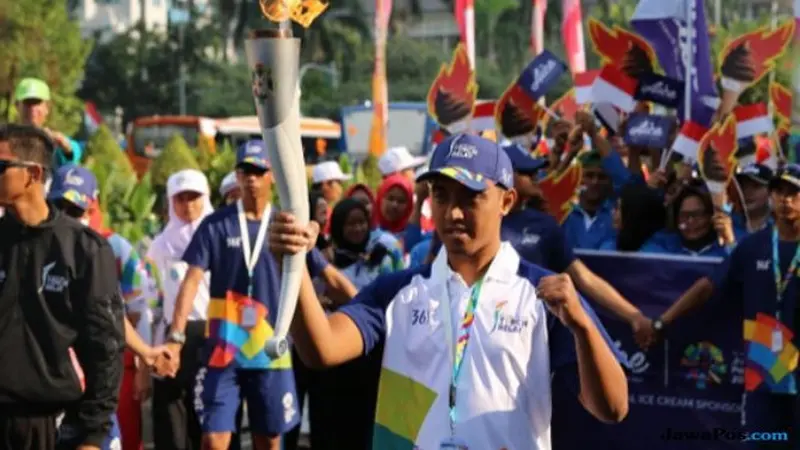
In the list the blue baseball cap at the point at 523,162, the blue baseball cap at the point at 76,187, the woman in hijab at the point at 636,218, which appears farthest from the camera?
the woman in hijab at the point at 636,218

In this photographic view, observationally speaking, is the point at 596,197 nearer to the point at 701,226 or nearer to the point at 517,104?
the point at 701,226

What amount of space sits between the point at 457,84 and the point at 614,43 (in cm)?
118

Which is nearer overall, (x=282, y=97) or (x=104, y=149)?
(x=282, y=97)

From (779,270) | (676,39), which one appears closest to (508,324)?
(779,270)

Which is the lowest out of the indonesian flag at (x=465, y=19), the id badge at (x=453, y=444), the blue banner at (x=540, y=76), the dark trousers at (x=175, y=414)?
the dark trousers at (x=175, y=414)

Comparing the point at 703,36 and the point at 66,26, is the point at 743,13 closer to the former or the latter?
the point at 66,26

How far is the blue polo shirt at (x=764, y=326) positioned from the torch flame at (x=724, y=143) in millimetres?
1713

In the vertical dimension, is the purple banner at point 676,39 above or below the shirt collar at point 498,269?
above

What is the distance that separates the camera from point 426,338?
3.96 meters

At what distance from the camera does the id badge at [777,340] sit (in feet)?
22.1

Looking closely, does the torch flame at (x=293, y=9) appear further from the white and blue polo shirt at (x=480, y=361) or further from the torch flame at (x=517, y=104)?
the torch flame at (x=517, y=104)

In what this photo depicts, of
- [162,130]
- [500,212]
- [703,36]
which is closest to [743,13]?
[162,130]

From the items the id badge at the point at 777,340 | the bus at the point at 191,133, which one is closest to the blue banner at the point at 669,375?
the id badge at the point at 777,340

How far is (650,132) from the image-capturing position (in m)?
9.71
